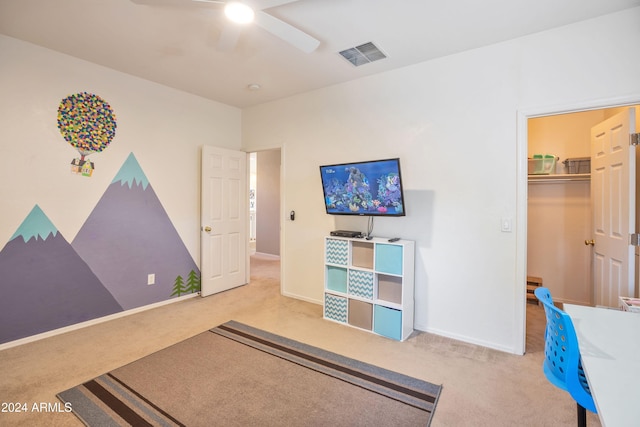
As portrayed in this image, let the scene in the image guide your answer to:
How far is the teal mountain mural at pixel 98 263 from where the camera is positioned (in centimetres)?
271

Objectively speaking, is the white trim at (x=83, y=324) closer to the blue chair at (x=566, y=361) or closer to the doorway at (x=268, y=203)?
the doorway at (x=268, y=203)

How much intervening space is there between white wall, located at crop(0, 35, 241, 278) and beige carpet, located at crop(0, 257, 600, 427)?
1.00 m

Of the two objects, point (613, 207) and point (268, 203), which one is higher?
point (268, 203)

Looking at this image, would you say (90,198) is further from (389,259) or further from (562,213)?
(562,213)

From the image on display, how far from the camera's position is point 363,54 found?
9.32 ft

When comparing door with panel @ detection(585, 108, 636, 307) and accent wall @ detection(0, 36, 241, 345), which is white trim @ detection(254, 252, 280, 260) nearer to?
accent wall @ detection(0, 36, 241, 345)

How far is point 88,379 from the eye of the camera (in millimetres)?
2195

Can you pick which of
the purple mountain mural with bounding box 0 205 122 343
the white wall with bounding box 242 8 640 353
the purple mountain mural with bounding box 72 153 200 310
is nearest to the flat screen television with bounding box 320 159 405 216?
the white wall with bounding box 242 8 640 353

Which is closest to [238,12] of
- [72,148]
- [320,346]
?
[72,148]

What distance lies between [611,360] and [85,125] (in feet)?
13.5

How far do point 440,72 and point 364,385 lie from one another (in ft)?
9.02

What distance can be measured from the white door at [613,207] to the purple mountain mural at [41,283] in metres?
4.79

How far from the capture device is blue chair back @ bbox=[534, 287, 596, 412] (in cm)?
121

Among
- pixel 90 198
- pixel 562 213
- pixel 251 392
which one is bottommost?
pixel 251 392
